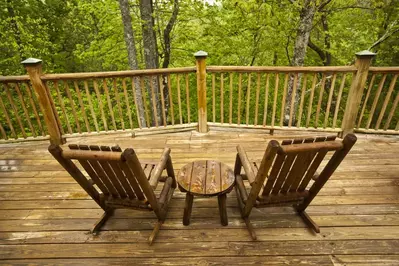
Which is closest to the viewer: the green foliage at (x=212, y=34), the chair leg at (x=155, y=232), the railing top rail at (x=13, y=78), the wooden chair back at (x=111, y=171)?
the wooden chair back at (x=111, y=171)

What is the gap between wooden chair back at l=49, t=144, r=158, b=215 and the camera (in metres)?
1.63

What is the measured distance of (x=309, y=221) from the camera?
7.40ft

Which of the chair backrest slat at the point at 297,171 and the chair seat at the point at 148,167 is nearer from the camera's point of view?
the chair backrest slat at the point at 297,171

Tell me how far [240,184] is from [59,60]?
10951 millimetres

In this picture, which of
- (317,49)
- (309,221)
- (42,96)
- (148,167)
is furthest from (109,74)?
(317,49)

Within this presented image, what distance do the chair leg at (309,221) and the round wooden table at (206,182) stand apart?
2.51 feet

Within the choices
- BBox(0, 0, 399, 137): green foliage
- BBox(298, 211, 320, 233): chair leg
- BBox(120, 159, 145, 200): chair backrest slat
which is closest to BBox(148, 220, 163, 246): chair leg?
BBox(120, 159, 145, 200): chair backrest slat

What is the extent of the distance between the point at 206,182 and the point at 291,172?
72cm

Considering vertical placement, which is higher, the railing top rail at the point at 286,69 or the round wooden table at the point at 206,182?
the railing top rail at the point at 286,69

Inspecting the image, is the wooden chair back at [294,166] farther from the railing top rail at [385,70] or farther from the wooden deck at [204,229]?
the railing top rail at [385,70]

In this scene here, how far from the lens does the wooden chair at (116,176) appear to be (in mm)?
1641

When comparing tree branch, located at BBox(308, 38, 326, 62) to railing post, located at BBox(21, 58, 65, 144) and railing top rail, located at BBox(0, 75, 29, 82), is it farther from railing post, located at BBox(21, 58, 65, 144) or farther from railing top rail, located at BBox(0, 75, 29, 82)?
railing top rail, located at BBox(0, 75, 29, 82)

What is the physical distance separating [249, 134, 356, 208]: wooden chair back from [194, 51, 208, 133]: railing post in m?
2.14

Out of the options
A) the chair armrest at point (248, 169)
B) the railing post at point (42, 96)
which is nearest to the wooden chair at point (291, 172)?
the chair armrest at point (248, 169)
